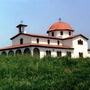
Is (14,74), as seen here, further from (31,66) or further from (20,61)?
(20,61)

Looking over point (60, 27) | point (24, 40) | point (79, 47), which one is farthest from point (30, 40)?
point (79, 47)

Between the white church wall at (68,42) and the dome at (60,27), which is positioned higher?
the dome at (60,27)

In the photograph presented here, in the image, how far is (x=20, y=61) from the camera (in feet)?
60.0

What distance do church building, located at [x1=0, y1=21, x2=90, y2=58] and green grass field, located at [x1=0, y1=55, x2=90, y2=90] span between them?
32642 millimetres

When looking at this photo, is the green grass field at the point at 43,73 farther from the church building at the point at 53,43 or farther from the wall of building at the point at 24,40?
the wall of building at the point at 24,40

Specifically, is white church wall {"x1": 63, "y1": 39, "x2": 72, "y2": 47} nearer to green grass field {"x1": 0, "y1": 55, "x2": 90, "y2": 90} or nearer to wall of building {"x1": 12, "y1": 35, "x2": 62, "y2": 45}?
wall of building {"x1": 12, "y1": 35, "x2": 62, "y2": 45}

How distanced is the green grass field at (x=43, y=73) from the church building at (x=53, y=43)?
32.6 metres

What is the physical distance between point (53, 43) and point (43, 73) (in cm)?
4227

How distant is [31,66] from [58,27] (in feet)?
151

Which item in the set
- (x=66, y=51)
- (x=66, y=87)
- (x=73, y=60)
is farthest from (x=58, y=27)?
(x=66, y=87)

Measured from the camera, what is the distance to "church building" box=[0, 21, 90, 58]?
5350 centimetres

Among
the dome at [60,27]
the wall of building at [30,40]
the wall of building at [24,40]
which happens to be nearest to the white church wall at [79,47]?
the wall of building at [30,40]

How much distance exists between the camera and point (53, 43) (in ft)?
191

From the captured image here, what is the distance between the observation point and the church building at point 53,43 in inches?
2106
